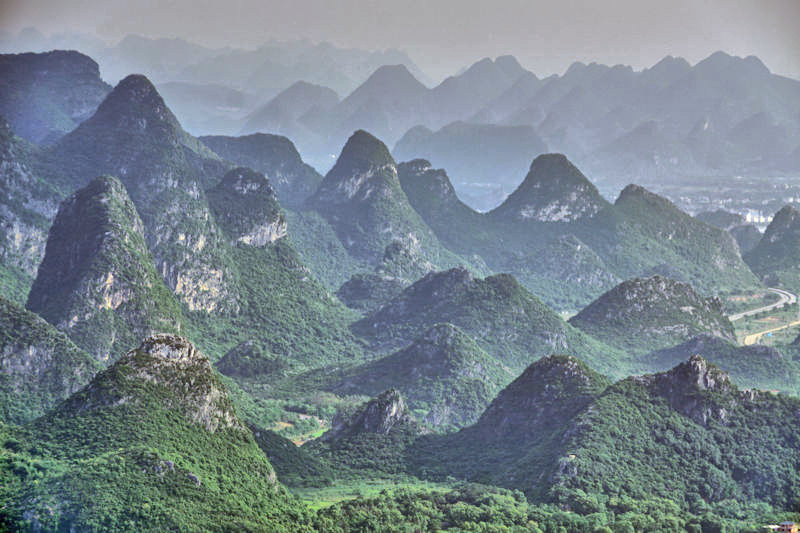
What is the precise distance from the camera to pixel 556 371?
57.4m

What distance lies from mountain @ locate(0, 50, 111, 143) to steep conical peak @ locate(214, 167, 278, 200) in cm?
2440

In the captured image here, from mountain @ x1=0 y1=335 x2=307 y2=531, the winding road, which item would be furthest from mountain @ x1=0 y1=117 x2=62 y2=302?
the winding road

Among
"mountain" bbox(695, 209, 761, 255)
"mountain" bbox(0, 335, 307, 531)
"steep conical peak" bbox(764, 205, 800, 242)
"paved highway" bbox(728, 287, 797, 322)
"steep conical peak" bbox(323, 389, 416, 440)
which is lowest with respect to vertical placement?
"mountain" bbox(0, 335, 307, 531)

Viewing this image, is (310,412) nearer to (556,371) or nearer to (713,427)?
(556,371)

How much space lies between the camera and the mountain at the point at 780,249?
11748cm

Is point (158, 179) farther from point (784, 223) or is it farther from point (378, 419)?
point (784, 223)

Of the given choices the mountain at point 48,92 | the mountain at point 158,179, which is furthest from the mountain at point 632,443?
the mountain at point 48,92

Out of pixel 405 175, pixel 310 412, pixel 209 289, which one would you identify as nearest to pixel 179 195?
pixel 209 289

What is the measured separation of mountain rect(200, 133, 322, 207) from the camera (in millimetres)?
130500

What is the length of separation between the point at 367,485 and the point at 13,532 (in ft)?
60.3

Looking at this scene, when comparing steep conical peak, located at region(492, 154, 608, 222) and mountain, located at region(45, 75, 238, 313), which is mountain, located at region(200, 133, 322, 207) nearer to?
mountain, located at region(45, 75, 238, 313)

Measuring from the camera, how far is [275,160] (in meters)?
133

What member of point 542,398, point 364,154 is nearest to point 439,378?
point 542,398

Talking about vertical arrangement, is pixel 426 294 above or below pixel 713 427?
above
